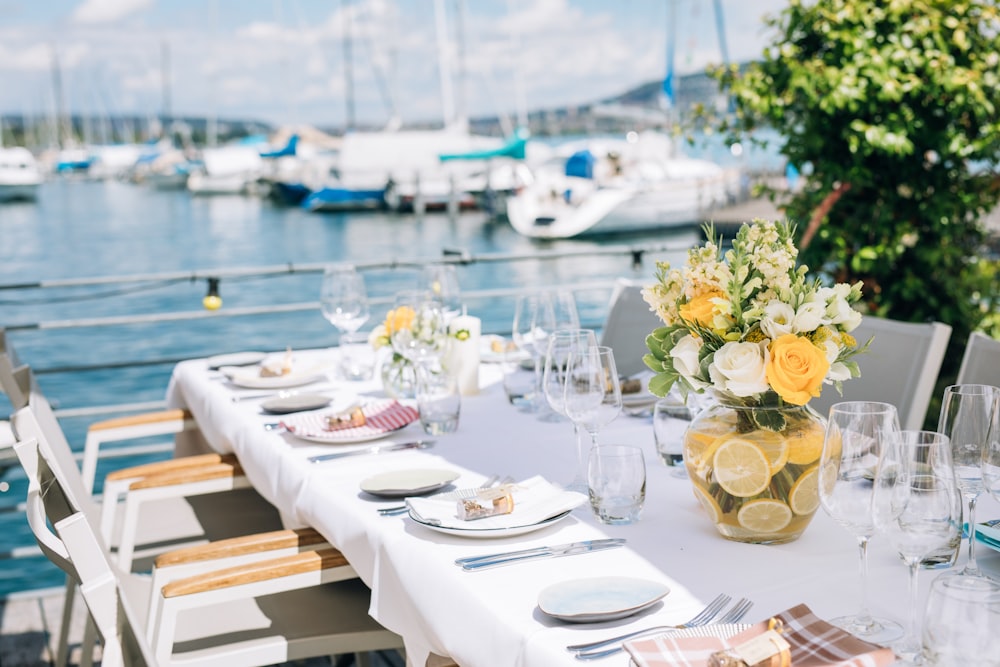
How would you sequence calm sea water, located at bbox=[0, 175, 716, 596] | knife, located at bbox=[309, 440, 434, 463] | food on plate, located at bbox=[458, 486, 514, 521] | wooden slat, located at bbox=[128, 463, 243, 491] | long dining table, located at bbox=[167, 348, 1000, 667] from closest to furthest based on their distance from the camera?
1. long dining table, located at bbox=[167, 348, 1000, 667]
2. food on plate, located at bbox=[458, 486, 514, 521]
3. knife, located at bbox=[309, 440, 434, 463]
4. wooden slat, located at bbox=[128, 463, 243, 491]
5. calm sea water, located at bbox=[0, 175, 716, 596]

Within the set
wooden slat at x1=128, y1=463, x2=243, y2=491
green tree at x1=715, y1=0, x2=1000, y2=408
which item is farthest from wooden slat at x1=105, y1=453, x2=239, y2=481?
green tree at x1=715, y1=0, x2=1000, y2=408

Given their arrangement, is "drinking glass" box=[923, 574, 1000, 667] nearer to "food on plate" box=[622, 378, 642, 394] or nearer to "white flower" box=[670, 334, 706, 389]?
"white flower" box=[670, 334, 706, 389]

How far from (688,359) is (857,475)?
362 mm

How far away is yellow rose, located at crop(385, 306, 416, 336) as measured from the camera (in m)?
2.49

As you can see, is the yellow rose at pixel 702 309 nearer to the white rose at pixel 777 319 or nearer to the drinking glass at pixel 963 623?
the white rose at pixel 777 319

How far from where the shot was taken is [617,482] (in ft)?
5.39

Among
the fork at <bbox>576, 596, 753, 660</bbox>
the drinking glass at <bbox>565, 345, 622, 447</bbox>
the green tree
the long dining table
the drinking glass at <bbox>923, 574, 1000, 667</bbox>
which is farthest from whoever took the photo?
the green tree

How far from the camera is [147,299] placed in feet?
71.1

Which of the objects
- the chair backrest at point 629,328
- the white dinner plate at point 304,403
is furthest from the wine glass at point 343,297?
the chair backrest at point 629,328

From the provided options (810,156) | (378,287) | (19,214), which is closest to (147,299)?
(378,287)

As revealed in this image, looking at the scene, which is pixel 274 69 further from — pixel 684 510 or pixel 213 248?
pixel 684 510

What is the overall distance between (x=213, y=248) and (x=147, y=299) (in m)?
9.93

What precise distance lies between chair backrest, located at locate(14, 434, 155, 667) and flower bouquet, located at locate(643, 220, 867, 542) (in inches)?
34.3

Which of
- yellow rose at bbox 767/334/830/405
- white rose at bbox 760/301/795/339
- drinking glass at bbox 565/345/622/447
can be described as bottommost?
drinking glass at bbox 565/345/622/447
